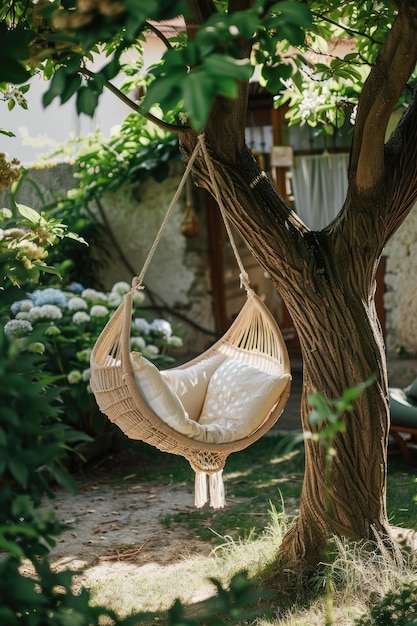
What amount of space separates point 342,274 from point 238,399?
71cm

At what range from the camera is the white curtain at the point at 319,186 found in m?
6.37

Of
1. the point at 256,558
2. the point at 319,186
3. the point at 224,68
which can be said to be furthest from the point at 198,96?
the point at 319,186

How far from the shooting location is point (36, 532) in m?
1.41

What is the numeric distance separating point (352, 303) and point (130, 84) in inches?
139

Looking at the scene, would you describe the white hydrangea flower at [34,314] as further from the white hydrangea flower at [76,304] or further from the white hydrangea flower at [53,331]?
the white hydrangea flower at [76,304]

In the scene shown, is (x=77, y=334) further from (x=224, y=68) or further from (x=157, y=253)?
(x=224, y=68)

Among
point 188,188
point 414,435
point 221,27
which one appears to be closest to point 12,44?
point 221,27

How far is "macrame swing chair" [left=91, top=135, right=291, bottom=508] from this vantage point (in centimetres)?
272

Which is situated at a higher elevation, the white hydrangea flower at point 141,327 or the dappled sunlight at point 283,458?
the white hydrangea flower at point 141,327

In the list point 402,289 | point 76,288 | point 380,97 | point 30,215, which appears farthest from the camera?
point 402,289

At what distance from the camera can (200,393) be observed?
3.40 m

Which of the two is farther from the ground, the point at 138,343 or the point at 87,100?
the point at 87,100

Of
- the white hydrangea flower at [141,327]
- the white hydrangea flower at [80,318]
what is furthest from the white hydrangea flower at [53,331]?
the white hydrangea flower at [141,327]

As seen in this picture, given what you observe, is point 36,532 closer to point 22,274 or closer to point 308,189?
point 22,274
